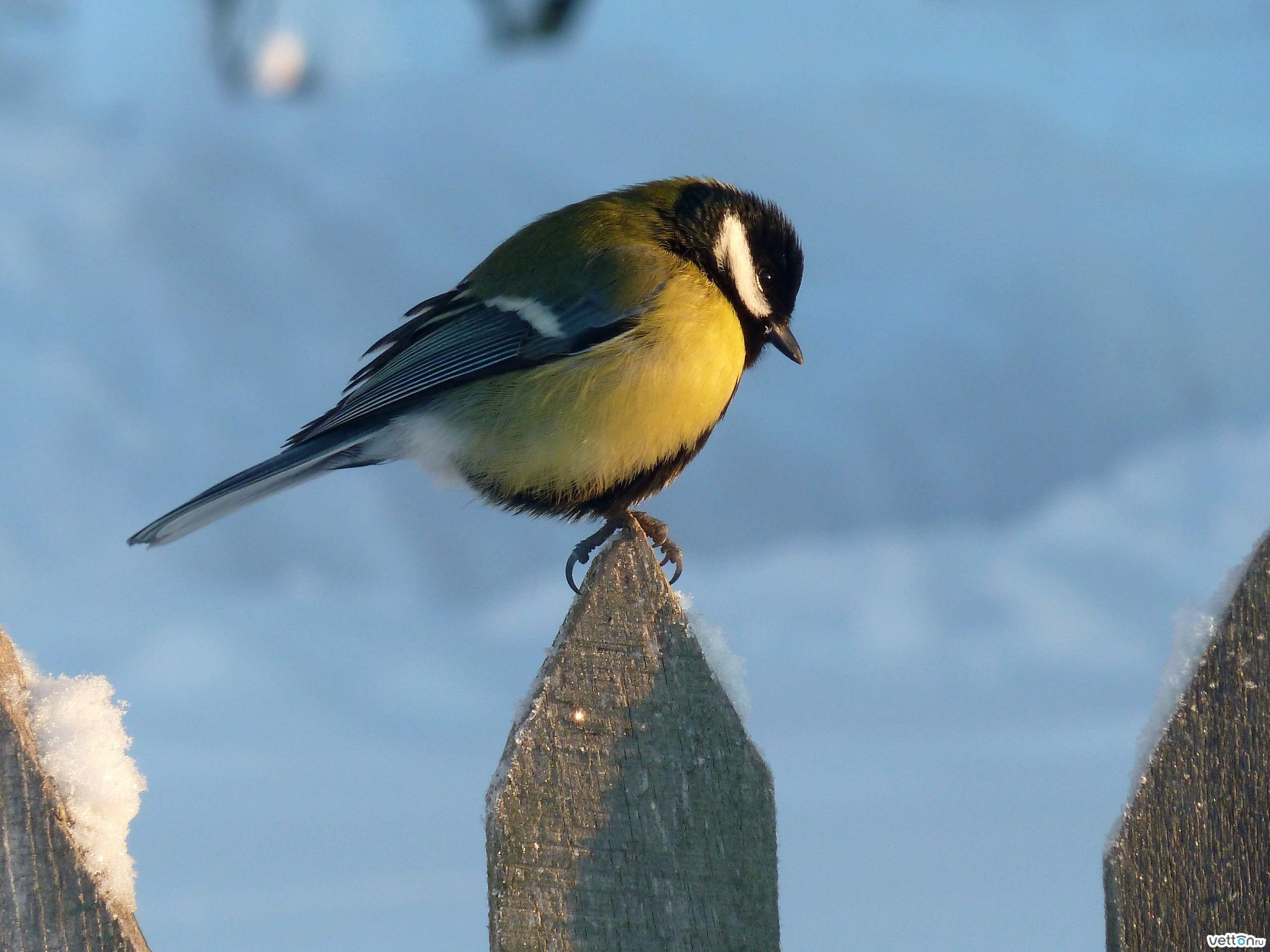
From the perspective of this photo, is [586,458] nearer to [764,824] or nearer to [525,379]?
[525,379]

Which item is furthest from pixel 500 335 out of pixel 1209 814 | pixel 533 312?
pixel 1209 814

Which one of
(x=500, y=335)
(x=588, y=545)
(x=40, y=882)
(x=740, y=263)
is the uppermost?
(x=740, y=263)

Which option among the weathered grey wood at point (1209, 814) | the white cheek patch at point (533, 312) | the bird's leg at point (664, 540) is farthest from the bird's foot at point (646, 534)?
the weathered grey wood at point (1209, 814)

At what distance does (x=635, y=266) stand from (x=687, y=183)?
563mm

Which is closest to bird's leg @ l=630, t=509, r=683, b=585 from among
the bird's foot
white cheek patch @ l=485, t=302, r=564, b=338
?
the bird's foot

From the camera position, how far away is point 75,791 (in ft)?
5.86

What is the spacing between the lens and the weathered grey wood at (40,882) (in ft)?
5.77

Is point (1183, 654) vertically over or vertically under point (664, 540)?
under

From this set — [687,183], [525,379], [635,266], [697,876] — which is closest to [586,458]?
[525,379]

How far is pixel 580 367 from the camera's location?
3.10 meters

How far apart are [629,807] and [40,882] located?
93 centimetres

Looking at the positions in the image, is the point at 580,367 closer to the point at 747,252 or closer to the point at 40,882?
the point at 747,252

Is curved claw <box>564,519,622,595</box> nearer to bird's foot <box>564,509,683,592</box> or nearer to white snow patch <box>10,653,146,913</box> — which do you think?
bird's foot <box>564,509,683,592</box>

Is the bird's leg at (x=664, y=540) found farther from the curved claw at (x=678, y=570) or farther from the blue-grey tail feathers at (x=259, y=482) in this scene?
the blue-grey tail feathers at (x=259, y=482)
